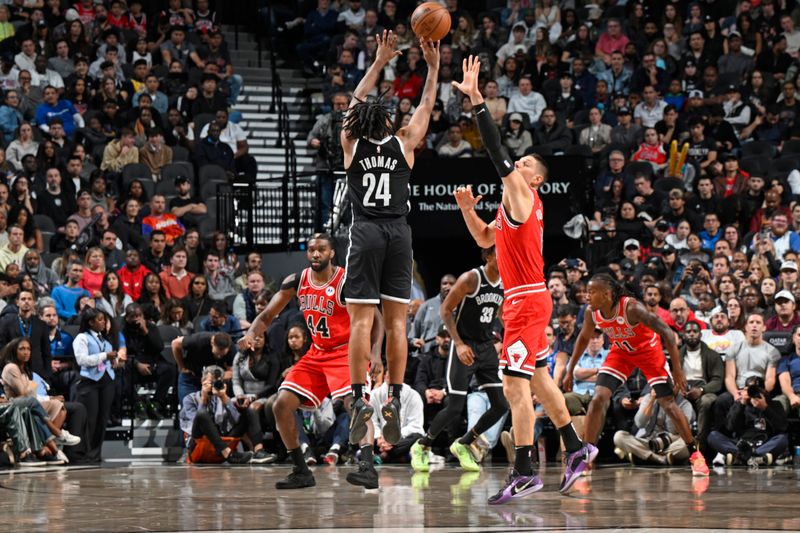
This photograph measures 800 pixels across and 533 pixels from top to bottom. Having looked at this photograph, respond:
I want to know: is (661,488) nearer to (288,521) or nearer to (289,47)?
(288,521)

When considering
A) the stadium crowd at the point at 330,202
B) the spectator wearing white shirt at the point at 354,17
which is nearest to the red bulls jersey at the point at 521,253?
the stadium crowd at the point at 330,202

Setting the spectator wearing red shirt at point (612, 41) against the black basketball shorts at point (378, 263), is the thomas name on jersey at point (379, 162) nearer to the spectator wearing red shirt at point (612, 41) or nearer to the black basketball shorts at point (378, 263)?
the black basketball shorts at point (378, 263)

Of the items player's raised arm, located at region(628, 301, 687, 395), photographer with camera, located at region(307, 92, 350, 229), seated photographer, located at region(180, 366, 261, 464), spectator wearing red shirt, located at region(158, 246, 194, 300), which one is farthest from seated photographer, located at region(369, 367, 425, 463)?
photographer with camera, located at region(307, 92, 350, 229)

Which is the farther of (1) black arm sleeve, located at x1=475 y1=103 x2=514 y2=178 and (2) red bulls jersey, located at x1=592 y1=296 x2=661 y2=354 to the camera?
(2) red bulls jersey, located at x1=592 y1=296 x2=661 y2=354

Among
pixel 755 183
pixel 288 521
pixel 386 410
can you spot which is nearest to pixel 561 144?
pixel 755 183

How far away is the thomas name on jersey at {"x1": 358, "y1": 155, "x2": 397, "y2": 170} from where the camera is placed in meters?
8.36

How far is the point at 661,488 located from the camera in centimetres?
930

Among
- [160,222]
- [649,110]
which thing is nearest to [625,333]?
[160,222]

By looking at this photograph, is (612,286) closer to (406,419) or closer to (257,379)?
(406,419)

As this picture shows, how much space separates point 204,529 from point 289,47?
16333 mm

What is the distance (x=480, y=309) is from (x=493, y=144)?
338 centimetres

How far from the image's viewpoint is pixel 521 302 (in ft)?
27.3

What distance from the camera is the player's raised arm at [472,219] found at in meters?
8.55

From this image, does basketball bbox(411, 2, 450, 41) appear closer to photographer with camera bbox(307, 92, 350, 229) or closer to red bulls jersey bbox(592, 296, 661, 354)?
red bulls jersey bbox(592, 296, 661, 354)
